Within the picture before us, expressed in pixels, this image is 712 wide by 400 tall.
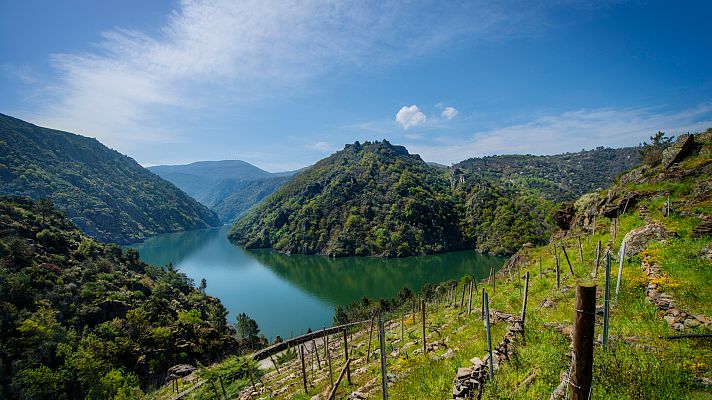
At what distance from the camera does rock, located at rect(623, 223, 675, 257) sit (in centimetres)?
1302

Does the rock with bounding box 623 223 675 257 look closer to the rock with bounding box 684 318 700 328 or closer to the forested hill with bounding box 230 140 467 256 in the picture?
the rock with bounding box 684 318 700 328

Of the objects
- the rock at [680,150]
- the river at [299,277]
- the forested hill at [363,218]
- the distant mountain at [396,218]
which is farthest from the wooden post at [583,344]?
the forested hill at [363,218]

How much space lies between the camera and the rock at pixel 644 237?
512 inches

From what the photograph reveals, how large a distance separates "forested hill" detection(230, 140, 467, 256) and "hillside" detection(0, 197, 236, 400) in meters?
81.8

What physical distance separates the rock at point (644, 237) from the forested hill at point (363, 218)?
118 m

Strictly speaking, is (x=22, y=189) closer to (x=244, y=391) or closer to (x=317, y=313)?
(x=317, y=313)

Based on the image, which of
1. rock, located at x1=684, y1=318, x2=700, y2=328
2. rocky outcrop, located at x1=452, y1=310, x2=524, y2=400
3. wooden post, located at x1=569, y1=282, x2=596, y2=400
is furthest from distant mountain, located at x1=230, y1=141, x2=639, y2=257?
wooden post, located at x1=569, y1=282, x2=596, y2=400

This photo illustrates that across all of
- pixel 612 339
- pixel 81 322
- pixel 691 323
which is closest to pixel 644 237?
pixel 691 323

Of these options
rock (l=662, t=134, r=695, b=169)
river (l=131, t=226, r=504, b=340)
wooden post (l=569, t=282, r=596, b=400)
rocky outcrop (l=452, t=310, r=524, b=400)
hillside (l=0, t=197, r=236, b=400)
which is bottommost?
river (l=131, t=226, r=504, b=340)

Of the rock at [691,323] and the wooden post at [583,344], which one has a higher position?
the wooden post at [583,344]

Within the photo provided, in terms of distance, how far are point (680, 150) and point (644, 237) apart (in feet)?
50.6

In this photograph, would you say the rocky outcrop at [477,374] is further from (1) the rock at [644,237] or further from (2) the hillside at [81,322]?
(2) the hillside at [81,322]

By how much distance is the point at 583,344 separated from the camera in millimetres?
4109

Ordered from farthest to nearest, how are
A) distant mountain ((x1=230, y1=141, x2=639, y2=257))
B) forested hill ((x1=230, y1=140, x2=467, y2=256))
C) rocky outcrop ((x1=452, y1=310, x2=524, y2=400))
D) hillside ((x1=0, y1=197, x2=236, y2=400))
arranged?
forested hill ((x1=230, y1=140, x2=467, y2=256)) → distant mountain ((x1=230, y1=141, x2=639, y2=257)) → hillside ((x1=0, y1=197, x2=236, y2=400)) → rocky outcrop ((x1=452, y1=310, x2=524, y2=400))
